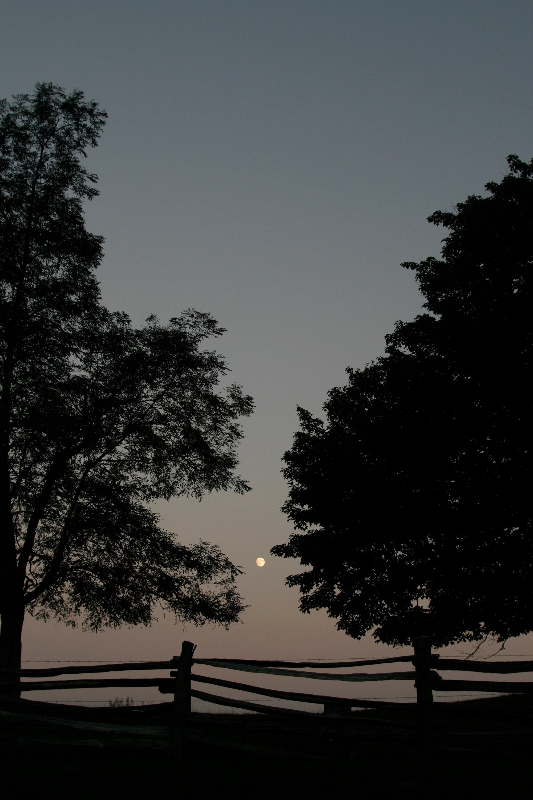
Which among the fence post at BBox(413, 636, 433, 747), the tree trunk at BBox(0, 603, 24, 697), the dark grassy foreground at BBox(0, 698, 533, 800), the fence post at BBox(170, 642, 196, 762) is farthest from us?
the tree trunk at BBox(0, 603, 24, 697)

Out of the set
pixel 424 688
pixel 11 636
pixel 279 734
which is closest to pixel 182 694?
pixel 279 734

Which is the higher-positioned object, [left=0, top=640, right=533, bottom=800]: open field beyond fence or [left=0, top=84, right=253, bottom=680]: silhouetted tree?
[left=0, top=84, right=253, bottom=680]: silhouetted tree

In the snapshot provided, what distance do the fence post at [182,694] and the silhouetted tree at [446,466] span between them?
9.24 meters

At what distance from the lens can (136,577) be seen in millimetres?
19844

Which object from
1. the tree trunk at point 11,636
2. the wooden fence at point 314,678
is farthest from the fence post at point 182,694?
the tree trunk at point 11,636

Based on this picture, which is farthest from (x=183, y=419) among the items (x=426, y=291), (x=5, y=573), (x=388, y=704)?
(x=388, y=704)

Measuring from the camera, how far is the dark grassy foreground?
8453 mm

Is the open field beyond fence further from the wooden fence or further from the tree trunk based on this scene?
the tree trunk

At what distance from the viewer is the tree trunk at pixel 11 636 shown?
1867 centimetres

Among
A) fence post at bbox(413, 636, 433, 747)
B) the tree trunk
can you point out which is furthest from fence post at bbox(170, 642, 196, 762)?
the tree trunk

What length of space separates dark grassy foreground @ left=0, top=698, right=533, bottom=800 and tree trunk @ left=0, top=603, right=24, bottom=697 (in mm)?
6622

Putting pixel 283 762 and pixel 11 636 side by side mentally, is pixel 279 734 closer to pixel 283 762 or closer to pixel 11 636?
pixel 283 762

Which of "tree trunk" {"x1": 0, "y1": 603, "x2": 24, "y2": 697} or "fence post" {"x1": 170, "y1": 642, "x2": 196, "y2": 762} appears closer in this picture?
"fence post" {"x1": 170, "y1": 642, "x2": 196, "y2": 762}

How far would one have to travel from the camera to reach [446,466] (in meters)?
19.3
